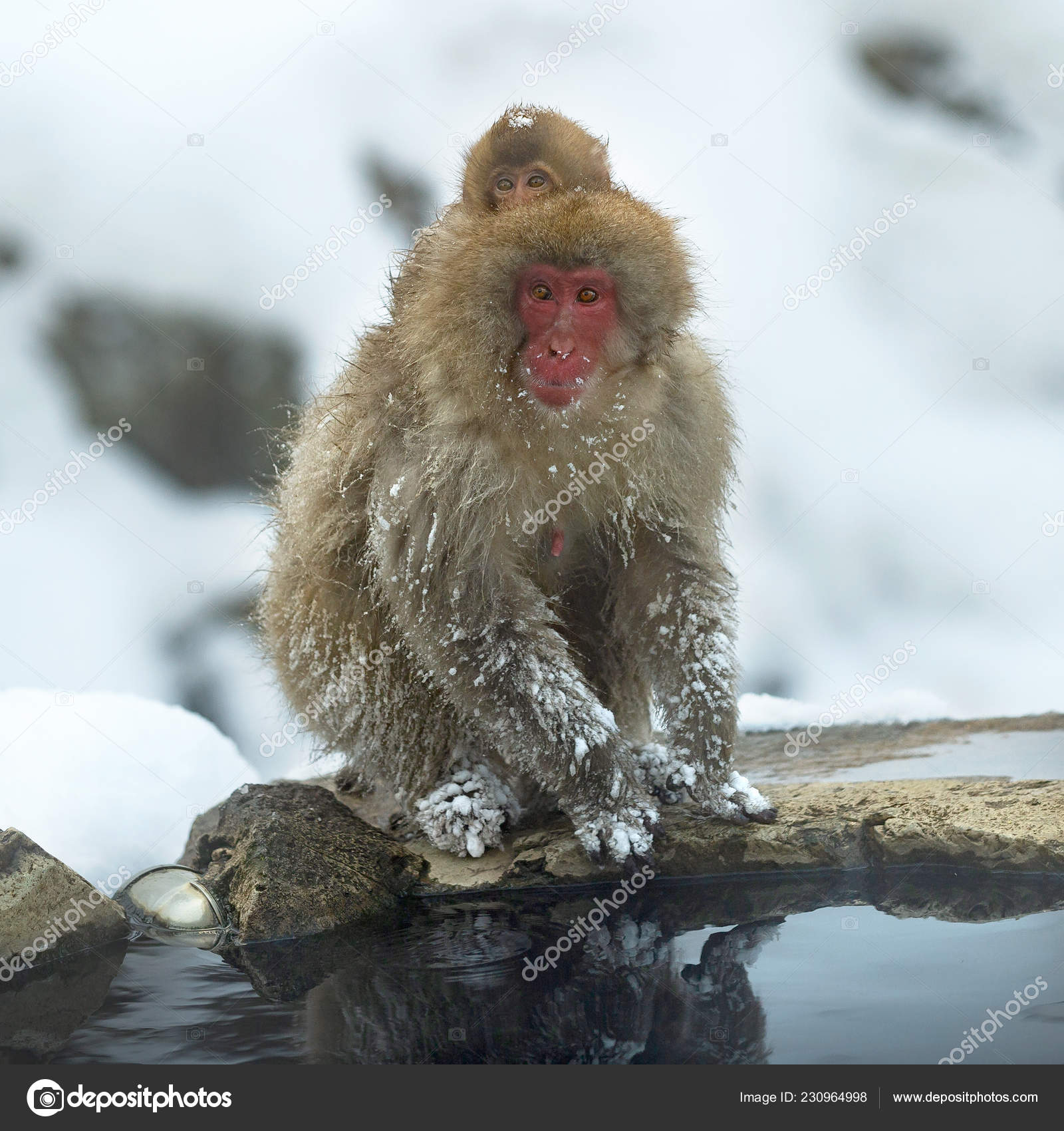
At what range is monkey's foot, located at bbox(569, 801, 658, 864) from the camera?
2.98 m

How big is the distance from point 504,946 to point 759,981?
24.4 inches

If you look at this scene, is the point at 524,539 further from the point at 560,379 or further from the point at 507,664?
the point at 560,379

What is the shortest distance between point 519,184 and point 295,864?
72.3 inches

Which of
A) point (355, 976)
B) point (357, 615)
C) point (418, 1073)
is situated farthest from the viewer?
point (357, 615)

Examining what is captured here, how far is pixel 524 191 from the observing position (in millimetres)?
2918

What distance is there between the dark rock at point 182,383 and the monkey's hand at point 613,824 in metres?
3.54

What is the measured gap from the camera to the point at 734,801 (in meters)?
3.20

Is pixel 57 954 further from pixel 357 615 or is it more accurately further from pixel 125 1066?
pixel 357 615

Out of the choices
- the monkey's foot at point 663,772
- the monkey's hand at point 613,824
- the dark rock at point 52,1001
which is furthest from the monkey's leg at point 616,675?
the dark rock at point 52,1001

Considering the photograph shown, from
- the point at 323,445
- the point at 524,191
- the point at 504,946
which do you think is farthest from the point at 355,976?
the point at 524,191

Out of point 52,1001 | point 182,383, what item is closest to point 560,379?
point 52,1001

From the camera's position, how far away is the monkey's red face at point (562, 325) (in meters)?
2.70

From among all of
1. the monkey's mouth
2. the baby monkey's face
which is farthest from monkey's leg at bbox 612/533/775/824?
the baby monkey's face

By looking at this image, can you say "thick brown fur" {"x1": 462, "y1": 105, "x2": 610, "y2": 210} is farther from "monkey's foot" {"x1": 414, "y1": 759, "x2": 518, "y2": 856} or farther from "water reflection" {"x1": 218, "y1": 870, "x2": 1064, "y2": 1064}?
"water reflection" {"x1": 218, "y1": 870, "x2": 1064, "y2": 1064}
